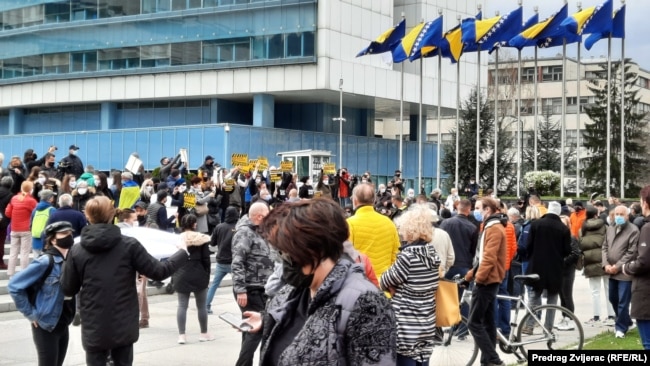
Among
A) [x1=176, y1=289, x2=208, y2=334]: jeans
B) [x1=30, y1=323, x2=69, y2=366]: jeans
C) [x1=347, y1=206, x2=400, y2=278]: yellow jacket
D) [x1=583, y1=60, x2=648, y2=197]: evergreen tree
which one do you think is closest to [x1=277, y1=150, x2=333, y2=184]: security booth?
[x1=583, y1=60, x2=648, y2=197]: evergreen tree

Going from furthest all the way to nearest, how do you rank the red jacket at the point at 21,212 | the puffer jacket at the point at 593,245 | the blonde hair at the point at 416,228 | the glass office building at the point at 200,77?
the glass office building at the point at 200,77
the red jacket at the point at 21,212
the puffer jacket at the point at 593,245
the blonde hair at the point at 416,228

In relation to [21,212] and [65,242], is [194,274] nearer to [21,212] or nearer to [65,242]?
[65,242]

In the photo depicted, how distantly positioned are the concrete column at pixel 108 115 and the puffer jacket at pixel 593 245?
4767 centimetres

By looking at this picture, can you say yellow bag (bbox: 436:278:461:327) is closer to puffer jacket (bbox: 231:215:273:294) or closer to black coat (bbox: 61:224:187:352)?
puffer jacket (bbox: 231:215:273:294)

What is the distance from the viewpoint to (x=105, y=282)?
24.2 ft

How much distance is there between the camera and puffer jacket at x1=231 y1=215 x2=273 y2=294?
9.77 meters

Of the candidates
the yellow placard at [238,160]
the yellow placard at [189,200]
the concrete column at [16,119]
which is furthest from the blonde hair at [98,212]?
the concrete column at [16,119]

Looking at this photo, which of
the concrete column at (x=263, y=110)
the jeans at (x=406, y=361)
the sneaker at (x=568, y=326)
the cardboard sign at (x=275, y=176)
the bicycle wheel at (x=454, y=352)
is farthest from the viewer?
the concrete column at (x=263, y=110)

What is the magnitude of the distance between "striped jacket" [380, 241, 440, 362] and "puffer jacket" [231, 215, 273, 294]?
6.71ft

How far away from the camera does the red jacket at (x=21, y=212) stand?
18.0 metres

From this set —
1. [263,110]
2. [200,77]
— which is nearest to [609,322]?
[263,110]

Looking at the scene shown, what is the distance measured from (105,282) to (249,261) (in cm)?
267

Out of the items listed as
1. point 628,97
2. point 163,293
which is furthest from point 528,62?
point 163,293

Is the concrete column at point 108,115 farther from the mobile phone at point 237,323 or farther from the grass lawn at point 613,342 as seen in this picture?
the mobile phone at point 237,323
